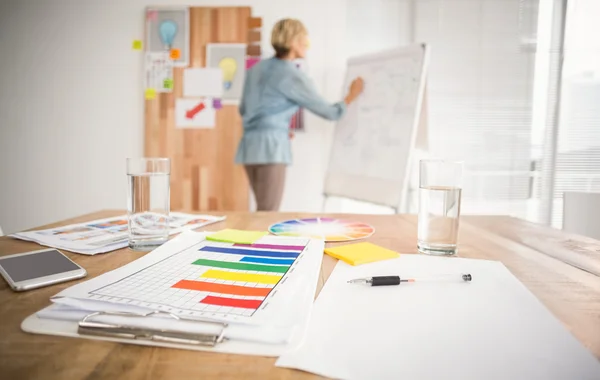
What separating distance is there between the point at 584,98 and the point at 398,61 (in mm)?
1354

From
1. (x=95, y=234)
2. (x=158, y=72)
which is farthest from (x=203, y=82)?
(x=95, y=234)

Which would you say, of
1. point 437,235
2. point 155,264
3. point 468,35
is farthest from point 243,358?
point 468,35

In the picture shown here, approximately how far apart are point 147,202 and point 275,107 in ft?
4.93

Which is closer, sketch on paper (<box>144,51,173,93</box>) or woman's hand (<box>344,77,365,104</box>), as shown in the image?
woman's hand (<box>344,77,365,104</box>)

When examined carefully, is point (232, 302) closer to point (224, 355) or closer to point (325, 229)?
point (224, 355)

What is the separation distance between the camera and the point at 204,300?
14.5 inches

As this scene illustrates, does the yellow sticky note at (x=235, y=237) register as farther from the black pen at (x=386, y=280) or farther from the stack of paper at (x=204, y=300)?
the black pen at (x=386, y=280)

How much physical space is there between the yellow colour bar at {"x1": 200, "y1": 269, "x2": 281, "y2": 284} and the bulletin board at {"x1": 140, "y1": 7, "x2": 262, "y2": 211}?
7.08 ft

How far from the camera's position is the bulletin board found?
8.53 feet

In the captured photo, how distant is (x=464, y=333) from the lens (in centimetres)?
32

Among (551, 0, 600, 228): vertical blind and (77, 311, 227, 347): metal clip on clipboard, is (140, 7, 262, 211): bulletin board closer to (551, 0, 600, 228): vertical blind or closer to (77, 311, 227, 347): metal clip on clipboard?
(551, 0, 600, 228): vertical blind

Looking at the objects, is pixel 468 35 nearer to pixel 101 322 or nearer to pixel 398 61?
pixel 398 61

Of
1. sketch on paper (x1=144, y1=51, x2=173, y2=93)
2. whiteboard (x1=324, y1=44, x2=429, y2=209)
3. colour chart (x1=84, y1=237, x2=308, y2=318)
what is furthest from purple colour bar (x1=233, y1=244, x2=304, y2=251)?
sketch on paper (x1=144, y1=51, x2=173, y2=93)

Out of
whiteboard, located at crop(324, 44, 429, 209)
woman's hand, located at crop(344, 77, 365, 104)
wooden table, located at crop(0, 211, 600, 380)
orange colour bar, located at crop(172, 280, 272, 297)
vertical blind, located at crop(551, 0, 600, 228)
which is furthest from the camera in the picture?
vertical blind, located at crop(551, 0, 600, 228)
